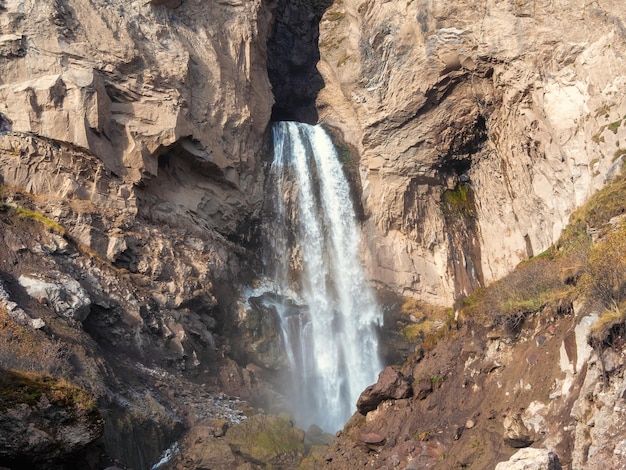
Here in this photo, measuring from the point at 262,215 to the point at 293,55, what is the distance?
49.6 feet

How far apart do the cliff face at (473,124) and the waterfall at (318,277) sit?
65.8 inches

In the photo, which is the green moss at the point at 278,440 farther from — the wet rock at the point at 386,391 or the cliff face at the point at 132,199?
the wet rock at the point at 386,391

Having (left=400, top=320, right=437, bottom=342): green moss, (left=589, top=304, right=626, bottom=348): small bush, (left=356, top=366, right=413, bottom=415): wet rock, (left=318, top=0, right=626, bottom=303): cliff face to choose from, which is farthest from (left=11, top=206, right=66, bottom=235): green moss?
(left=589, top=304, right=626, bottom=348): small bush

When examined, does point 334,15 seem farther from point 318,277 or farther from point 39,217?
point 39,217

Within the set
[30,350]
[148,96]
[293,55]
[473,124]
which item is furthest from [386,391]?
[293,55]

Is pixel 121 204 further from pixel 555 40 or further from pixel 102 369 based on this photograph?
pixel 555 40

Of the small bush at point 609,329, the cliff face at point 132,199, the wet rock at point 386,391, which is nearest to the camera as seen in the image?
the small bush at point 609,329

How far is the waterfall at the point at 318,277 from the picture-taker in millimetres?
28062

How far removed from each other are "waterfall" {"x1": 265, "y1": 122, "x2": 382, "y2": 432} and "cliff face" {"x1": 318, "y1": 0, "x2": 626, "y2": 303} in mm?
1672

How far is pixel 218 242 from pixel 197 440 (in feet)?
38.8

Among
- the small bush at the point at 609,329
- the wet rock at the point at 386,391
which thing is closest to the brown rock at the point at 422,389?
the wet rock at the point at 386,391

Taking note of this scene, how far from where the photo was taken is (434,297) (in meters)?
32.2

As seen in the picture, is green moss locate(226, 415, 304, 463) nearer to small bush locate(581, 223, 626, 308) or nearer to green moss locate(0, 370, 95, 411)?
green moss locate(0, 370, 95, 411)

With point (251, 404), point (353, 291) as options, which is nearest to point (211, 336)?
point (251, 404)
